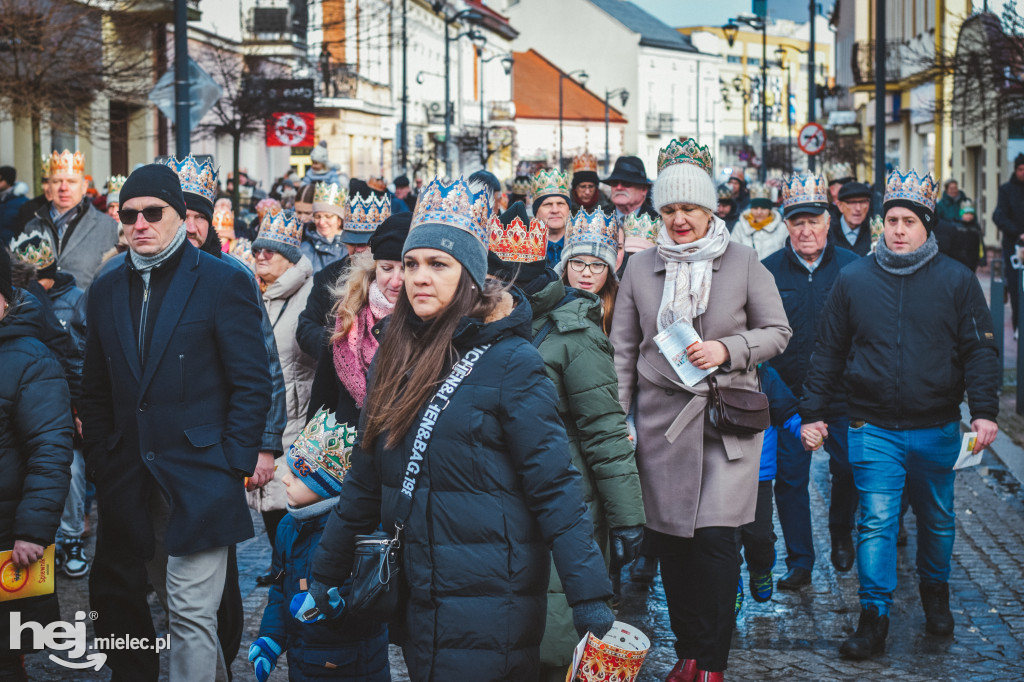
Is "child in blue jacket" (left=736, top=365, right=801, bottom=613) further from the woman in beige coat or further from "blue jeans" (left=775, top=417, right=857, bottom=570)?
the woman in beige coat

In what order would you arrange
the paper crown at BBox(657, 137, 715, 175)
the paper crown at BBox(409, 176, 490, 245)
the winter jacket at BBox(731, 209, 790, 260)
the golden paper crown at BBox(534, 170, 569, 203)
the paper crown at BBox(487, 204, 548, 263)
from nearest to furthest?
the paper crown at BBox(409, 176, 490, 245) → the paper crown at BBox(487, 204, 548, 263) → the paper crown at BBox(657, 137, 715, 175) → the golden paper crown at BBox(534, 170, 569, 203) → the winter jacket at BBox(731, 209, 790, 260)

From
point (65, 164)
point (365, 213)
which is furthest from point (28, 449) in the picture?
point (65, 164)

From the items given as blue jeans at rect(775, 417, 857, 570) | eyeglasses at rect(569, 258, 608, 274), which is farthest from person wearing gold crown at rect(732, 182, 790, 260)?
eyeglasses at rect(569, 258, 608, 274)

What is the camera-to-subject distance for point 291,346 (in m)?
7.30

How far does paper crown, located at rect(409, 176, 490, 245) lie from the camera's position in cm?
400

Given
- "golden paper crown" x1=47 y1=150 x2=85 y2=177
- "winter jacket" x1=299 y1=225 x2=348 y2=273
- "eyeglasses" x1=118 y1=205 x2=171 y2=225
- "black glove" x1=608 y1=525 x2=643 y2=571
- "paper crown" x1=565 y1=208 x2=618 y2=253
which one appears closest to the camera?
"black glove" x1=608 y1=525 x2=643 y2=571

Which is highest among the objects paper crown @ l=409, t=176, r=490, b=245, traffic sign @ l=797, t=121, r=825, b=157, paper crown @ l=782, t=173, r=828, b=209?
traffic sign @ l=797, t=121, r=825, b=157

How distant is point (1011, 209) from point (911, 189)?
11979 millimetres

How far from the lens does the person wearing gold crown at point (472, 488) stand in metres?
3.74

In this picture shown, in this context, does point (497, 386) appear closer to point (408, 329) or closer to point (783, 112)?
point (408, 329)

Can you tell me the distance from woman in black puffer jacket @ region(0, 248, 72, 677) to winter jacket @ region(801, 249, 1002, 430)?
3.57 metres

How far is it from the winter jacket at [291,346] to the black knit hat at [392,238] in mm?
1551

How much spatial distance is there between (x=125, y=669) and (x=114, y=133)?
23.1 metres

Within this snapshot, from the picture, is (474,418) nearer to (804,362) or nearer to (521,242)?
(521,242)
